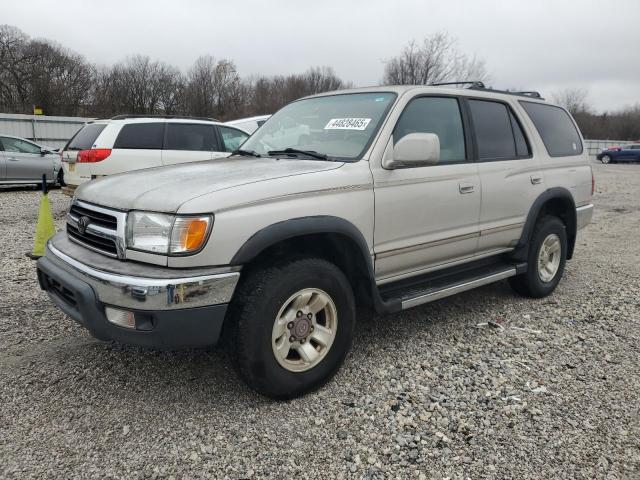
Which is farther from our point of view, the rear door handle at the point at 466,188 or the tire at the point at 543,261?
the tire at the point at 543,261

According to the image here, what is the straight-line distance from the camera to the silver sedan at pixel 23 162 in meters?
12.1

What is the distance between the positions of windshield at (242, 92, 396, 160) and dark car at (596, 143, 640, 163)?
119 feet

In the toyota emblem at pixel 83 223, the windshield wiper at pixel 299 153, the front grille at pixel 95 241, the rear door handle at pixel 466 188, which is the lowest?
the front grille at pixel 95 241

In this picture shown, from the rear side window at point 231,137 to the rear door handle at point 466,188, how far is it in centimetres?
615

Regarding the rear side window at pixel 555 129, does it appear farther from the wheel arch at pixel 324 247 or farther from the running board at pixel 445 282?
the wheel arch at pixel 324 247

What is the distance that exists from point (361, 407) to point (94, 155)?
6.94 m

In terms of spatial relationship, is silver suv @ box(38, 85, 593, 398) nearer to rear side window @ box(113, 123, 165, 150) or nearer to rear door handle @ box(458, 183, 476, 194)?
rear door handle @ box(458, 183, 476, 194)

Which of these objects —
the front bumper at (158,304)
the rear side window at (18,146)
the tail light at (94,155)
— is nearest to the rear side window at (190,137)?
the tail light at (94,155)

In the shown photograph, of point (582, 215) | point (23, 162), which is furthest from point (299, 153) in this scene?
point (23, 162)

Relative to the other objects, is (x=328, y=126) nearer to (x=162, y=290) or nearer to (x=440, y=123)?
(x=440, y=123)

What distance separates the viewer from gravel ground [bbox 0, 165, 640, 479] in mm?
2424

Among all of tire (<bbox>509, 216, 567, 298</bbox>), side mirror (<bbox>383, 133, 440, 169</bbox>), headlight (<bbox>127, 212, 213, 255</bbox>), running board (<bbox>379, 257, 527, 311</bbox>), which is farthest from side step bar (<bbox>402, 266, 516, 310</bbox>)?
headlight (<bbox>127, 212, 213, 255</bbox>)

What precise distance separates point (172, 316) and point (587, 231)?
8.29 meters

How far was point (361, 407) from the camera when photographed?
2.91 m
